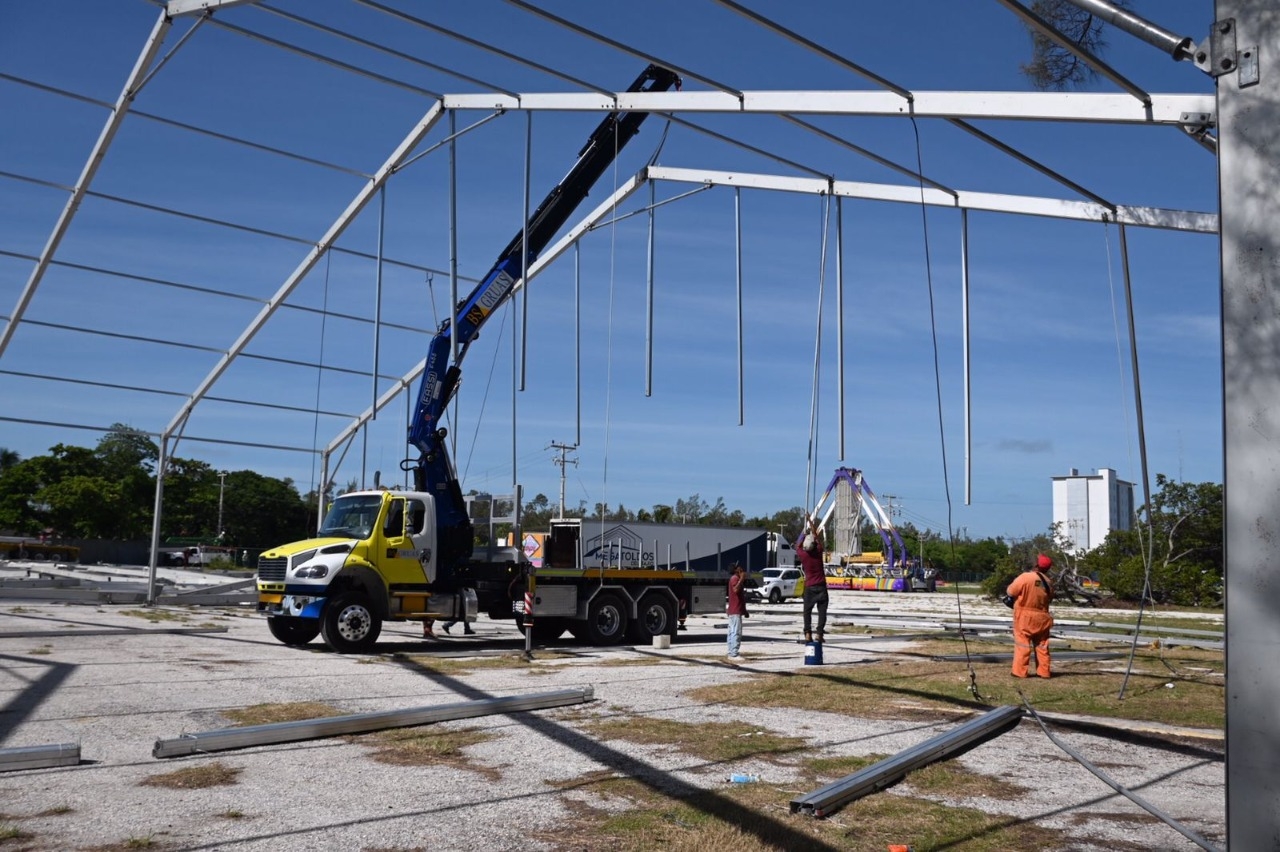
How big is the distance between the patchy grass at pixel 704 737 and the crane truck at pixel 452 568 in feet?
24.2

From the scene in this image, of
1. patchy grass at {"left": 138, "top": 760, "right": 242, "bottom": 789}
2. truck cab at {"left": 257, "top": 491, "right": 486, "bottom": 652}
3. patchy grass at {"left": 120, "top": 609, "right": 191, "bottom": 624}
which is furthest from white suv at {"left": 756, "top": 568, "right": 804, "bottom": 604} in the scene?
patchy grass at {"left": 138, "top": 760, "right": 242, "bottom": 789}

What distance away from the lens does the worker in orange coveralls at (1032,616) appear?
1356 cm

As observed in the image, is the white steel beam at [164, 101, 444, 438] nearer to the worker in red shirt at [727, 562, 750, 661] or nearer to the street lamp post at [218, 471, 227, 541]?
the worker in red shirt at [727, 562, 750, 661]

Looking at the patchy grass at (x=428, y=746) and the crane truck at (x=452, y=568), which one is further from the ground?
the crane truck at (x=452, y=568)

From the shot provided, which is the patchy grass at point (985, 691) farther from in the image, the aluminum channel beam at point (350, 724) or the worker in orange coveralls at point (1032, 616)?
the aluminum channel beam at point (350, 724)

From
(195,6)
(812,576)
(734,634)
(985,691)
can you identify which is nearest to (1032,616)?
(985,691)

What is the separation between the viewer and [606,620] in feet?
63.4

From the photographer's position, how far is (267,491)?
325ft

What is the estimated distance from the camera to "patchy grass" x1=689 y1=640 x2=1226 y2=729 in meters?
11.0

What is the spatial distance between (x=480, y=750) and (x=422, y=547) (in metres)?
9.96

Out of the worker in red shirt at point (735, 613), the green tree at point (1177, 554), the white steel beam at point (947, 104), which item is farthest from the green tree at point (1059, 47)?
the green tree at point (1177, 554)

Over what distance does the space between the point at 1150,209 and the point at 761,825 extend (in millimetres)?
8282

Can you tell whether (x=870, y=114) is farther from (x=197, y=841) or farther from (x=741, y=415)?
(x=197, y=841)

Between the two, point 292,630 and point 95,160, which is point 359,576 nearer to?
point 292,630
